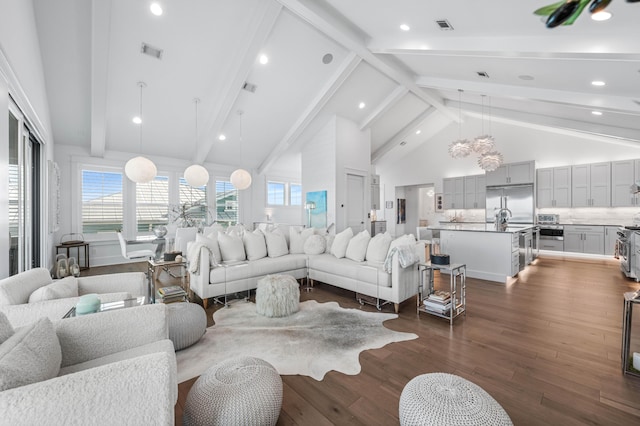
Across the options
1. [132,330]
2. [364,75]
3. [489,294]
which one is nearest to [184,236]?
[132,330]

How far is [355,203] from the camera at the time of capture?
25.7 ft

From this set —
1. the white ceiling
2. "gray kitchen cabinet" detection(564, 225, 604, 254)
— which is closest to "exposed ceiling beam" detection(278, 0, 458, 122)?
the white ceiling

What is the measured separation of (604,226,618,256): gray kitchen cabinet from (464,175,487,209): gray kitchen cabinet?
2.65m

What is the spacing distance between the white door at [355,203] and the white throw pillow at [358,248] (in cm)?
313

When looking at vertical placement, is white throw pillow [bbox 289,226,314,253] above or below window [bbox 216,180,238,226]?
below

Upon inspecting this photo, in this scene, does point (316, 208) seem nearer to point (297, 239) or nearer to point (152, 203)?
point (297, 239)

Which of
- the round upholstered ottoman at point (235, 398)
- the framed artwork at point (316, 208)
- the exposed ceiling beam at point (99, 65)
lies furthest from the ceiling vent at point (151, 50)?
the round upholstered ottoman at point (235, 398)

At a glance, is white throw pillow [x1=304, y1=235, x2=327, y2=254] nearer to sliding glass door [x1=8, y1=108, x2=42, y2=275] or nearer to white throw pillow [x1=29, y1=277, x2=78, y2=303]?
white throw pillow [x1=29, y1=277, x2=78, y2=303]

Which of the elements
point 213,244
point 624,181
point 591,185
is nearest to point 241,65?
point 213,244

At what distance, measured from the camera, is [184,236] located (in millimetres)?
5641

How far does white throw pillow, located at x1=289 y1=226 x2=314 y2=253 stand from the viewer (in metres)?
5.00

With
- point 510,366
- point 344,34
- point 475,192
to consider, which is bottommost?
point 510,366

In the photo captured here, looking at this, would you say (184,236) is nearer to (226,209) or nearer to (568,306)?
(226,209)

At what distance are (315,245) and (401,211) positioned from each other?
22.7 feet
